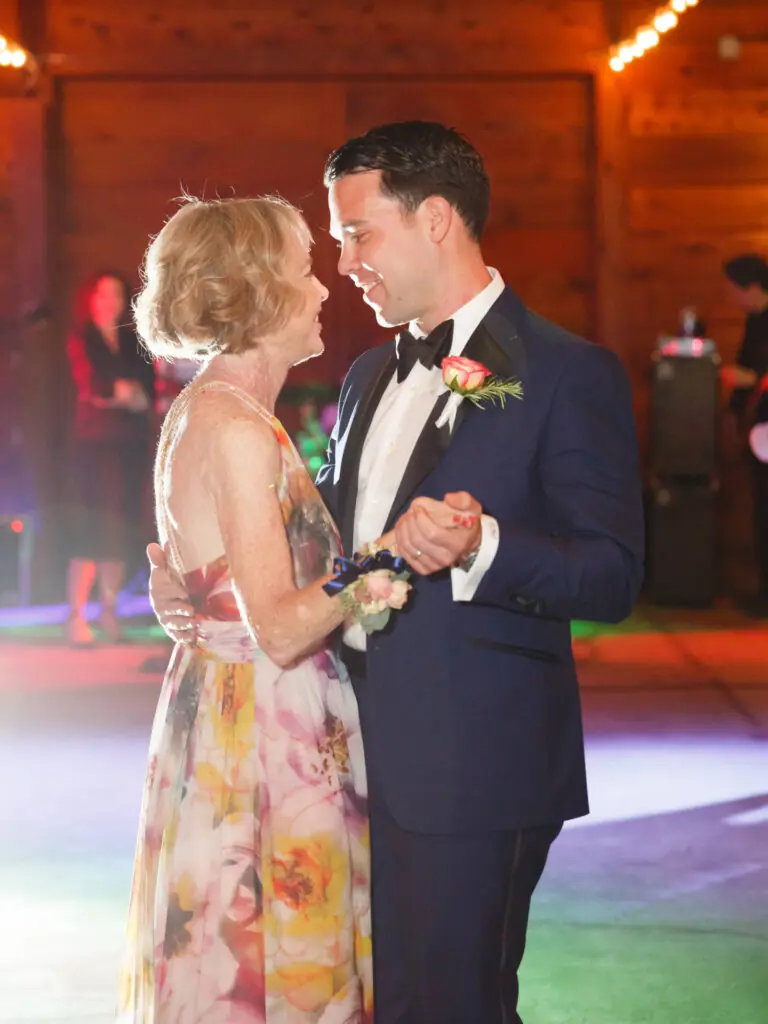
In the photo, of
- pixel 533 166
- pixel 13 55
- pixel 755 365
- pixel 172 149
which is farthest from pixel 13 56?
pixel 755 365

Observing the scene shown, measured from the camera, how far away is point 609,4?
904 cm

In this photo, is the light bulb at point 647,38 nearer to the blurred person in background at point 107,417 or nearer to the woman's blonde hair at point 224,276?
the blurred person in background at point 107,417

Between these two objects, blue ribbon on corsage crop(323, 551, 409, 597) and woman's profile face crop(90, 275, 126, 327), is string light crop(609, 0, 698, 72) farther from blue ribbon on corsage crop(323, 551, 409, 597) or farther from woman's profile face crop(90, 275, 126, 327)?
blue ribbon on corsage crop(323, 551, 409, 597)

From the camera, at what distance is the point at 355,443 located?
7.55ft

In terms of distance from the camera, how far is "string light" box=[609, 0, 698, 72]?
328 inches

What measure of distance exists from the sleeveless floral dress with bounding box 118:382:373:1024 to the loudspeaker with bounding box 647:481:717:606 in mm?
6488

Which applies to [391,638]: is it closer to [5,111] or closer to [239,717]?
[239,717]

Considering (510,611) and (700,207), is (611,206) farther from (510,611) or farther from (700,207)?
(510,611)

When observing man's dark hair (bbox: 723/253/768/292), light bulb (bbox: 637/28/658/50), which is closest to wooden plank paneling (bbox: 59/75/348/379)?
light bulb (bbox: 637/28/658/50)

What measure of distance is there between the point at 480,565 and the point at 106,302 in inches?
205

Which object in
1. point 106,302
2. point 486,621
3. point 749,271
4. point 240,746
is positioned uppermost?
point 749,271

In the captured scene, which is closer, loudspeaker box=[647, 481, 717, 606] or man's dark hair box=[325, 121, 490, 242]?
man's dark hair box=[325, 121, 490, 242]

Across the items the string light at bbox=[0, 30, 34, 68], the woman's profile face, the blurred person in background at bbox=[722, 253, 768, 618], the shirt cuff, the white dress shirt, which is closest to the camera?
the shirt cuff

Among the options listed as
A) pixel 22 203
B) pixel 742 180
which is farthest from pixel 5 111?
pixel 742 180
